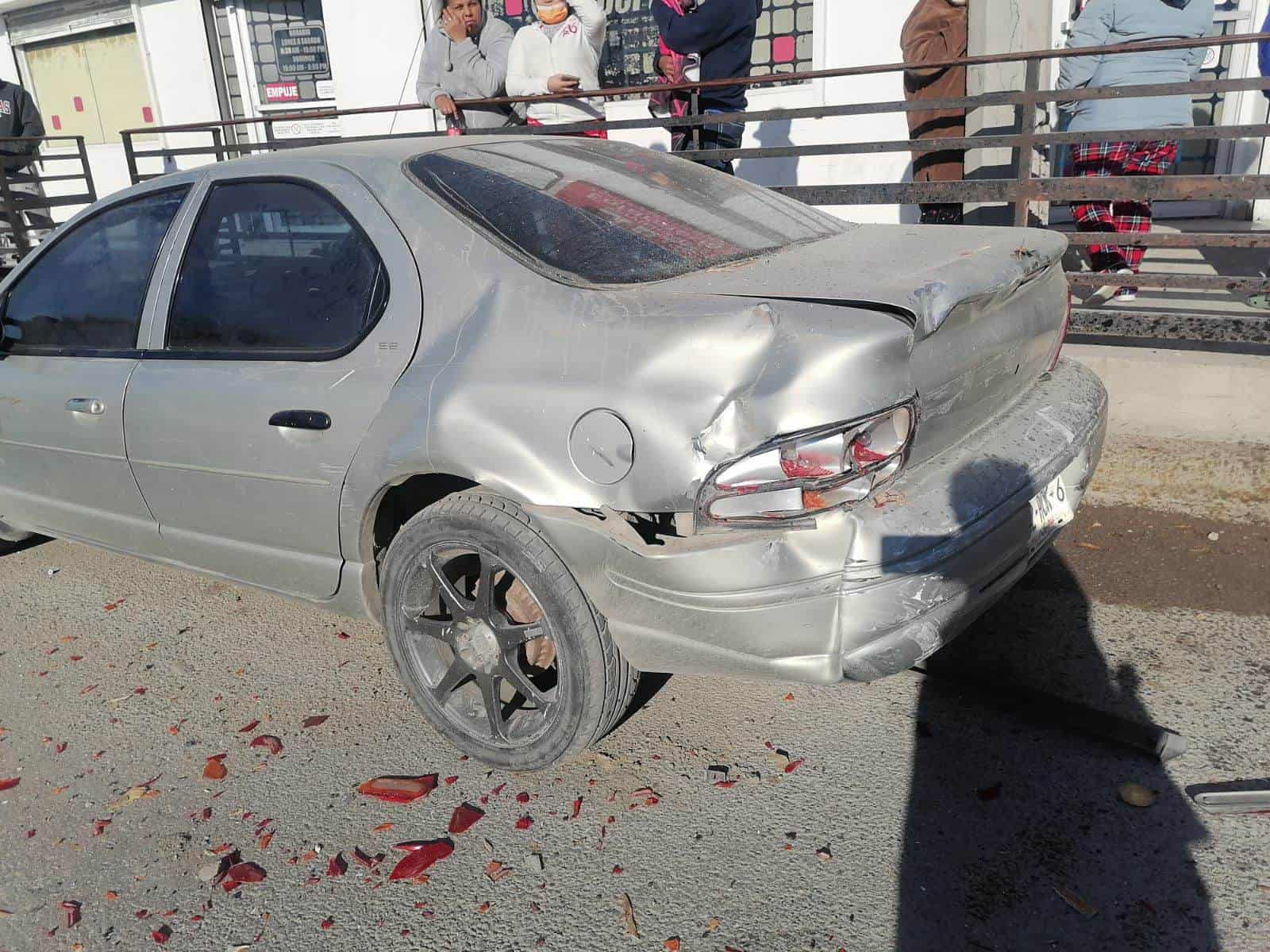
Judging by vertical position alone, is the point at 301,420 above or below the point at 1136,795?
above

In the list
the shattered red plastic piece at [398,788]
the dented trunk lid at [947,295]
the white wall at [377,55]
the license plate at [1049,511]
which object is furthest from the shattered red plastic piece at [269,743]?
the white wall at [377,55]

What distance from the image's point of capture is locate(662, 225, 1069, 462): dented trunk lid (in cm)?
242

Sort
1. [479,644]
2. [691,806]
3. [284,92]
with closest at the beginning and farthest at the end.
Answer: [691,806] < [479,644] < [284,92]

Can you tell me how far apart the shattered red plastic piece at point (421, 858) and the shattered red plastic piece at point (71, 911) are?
73 centimetres

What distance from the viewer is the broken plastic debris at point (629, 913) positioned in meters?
2.28

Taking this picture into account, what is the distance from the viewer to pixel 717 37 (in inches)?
246

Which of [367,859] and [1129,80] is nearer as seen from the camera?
[367,859]

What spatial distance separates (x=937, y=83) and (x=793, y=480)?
478cm

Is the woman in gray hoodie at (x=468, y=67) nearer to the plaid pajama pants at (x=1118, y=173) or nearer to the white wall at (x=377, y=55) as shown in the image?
the white wall at (x=377, y=55)

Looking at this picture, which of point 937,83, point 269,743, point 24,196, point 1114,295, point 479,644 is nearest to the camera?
point 479,644

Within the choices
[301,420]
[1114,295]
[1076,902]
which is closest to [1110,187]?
[1114,295]

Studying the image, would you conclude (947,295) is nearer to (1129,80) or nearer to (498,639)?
(498,639)

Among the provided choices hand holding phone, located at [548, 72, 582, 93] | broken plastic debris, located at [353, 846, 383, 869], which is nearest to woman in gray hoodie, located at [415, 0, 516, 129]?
hand holding phone, located at [548, 72, 582, 93]

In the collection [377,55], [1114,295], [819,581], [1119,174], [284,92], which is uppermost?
[377,55]
